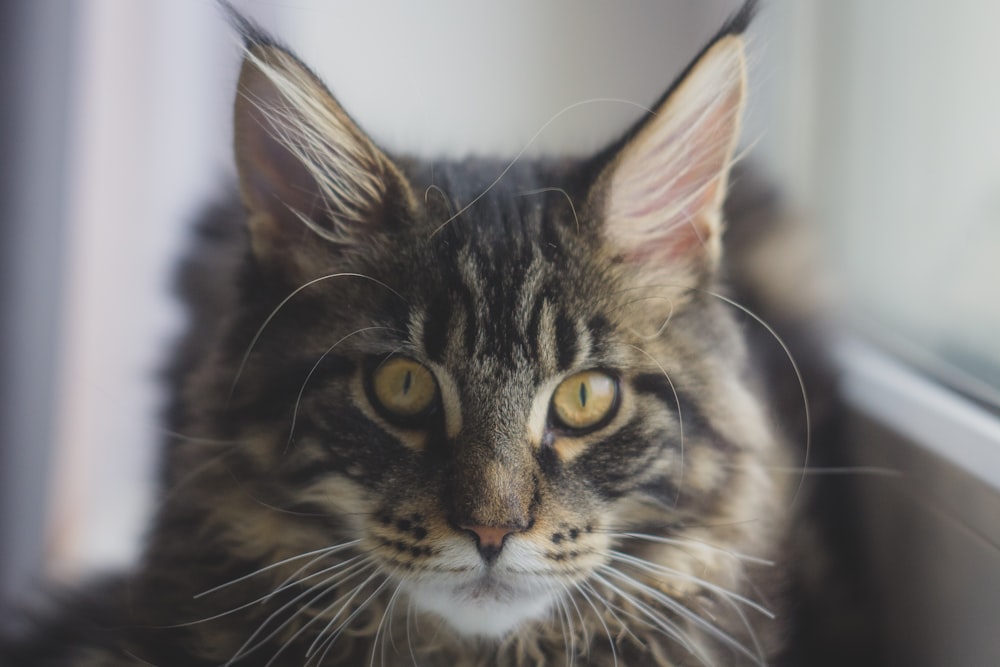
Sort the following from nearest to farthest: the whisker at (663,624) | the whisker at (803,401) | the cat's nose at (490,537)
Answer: the cat's nose at (490,537) → the whisker at (663,624) → the whisker at (803,401)

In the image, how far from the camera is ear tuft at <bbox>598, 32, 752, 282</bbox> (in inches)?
26.0

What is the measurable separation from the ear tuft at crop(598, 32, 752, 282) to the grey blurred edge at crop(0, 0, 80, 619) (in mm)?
721

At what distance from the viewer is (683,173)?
729mm

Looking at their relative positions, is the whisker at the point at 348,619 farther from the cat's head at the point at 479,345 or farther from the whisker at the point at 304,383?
the whisker at the point at 304,383

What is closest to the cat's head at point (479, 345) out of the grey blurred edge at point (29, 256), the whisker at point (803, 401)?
the whisker at point (803, 401)

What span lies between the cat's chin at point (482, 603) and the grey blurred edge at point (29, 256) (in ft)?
1.92

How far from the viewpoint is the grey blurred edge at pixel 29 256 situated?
0.98 metres

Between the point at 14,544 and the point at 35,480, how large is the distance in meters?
0.09

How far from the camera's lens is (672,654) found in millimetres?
785

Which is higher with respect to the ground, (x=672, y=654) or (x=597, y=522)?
(x=597, y=522)

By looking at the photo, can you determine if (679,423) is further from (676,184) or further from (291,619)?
(291,619)

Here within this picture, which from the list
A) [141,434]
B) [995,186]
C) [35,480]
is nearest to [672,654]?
[995,186]

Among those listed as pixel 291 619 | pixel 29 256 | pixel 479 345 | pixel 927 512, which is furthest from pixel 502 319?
pixel 29 256

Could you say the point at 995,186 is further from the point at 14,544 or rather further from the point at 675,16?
the point at 14,544
